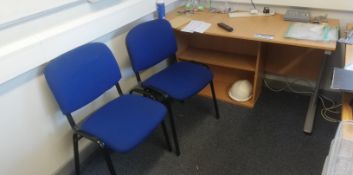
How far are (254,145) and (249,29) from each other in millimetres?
823

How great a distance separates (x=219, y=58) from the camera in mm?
2439

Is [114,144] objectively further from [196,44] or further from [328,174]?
[196,44]

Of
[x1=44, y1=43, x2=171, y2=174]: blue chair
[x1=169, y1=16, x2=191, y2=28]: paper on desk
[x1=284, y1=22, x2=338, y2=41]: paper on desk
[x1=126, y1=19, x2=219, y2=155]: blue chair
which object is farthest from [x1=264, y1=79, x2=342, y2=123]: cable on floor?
[x1=44, y1=43, x2=171, y2=174]: blue chair

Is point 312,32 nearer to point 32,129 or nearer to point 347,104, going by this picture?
point 347,104

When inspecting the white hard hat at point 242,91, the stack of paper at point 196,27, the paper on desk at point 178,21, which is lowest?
the white hard hat at point 242,91

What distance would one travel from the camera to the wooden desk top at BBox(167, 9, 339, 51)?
5.77 ft

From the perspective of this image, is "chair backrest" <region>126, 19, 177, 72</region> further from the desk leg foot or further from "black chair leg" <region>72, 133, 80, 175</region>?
the desk leg foot

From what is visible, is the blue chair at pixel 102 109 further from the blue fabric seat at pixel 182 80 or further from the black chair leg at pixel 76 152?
the blue fabric seat at pixel 182 80

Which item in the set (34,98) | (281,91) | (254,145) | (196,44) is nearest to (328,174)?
(254,145)

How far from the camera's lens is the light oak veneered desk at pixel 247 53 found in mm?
2035

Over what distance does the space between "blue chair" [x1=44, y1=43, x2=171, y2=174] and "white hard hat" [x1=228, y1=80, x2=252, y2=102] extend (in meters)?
0.93

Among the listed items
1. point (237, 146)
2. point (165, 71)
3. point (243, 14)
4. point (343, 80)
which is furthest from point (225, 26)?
point (343, 80)

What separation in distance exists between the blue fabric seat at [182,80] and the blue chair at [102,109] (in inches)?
6.5

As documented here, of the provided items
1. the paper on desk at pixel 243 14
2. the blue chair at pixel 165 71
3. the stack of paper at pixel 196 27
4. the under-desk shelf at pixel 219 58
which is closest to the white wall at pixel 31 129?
the blue chair at pixel 165 71
